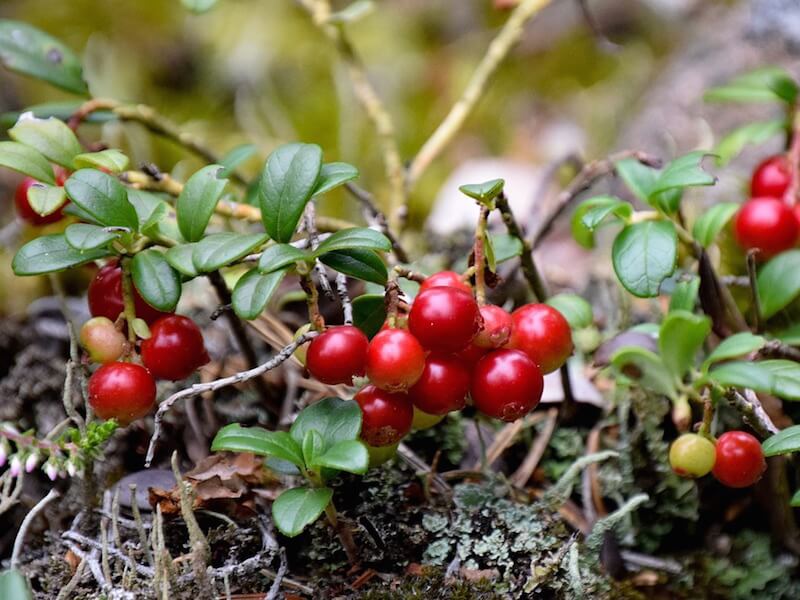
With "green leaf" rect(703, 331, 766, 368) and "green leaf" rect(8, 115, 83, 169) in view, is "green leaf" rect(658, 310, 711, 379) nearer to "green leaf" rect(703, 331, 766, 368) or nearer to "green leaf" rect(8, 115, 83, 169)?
"green leaf" rect(703, 331, 766, 368)

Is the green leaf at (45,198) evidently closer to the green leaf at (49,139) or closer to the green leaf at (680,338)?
the green leaf at (49,139)

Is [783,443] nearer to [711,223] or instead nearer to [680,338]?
[680,338]

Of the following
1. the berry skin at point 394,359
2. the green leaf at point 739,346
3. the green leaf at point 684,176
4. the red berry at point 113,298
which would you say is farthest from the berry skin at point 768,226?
the red berry at point 113,298

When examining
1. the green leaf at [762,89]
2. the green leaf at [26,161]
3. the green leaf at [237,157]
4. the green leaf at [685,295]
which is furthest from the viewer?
the green leaf at [762,89]

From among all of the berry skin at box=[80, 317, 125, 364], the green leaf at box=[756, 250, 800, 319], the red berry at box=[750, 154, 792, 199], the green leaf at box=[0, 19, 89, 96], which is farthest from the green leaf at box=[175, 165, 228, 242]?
the red berry at box=[750, 154, 792, 199]

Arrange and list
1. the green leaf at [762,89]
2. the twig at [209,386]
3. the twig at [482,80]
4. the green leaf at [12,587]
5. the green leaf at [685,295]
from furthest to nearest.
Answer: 1. the twig at [482,80]
2. the green leaf at [762,89]
3. the green leaf at [685,295]
4. the twig at [209,386]
5. the green leaf at [12,587]

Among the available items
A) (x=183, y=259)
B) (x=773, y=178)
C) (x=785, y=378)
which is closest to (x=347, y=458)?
(x=183, y=259)
